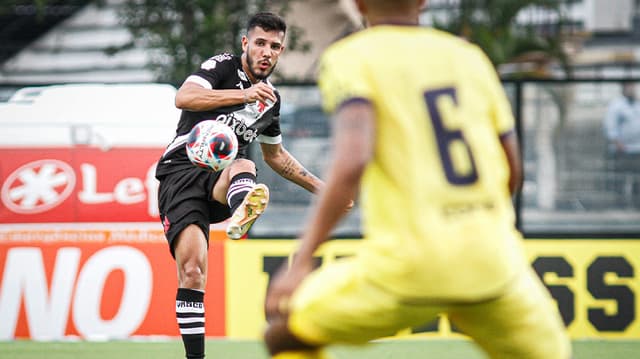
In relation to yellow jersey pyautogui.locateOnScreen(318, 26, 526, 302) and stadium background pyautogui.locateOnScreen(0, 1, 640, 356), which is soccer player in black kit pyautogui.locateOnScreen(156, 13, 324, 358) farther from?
stadium background pyautogui.locateOnScreen(0, 1, 640, 356)

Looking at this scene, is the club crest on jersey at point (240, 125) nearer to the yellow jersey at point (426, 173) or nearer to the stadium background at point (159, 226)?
the stadium background at point (159, 226)

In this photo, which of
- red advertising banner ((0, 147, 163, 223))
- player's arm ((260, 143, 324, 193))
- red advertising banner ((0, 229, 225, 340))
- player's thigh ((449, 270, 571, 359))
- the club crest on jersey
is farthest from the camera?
red advertising banner ((0, 147, 163, 223))

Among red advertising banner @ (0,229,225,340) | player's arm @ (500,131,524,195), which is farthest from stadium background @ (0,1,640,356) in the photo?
player's arm @ (500,131,524,195)

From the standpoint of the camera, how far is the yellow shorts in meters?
3.40

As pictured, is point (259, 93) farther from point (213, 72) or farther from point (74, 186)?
point (74, 186)

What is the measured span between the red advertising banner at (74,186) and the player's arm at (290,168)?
3282 mm

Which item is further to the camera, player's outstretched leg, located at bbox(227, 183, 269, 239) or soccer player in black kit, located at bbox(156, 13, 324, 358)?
soccer player in black kit, located at bbox(156, 13, 324, 358)

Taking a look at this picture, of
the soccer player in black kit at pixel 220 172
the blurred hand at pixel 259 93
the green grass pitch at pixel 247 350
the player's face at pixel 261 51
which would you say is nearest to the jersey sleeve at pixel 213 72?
the soccer player in black kit at pixel 220 172

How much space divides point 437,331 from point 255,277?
170cm

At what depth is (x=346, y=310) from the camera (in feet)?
11.2

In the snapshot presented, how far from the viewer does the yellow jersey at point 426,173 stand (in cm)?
333

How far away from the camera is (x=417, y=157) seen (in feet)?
11.0

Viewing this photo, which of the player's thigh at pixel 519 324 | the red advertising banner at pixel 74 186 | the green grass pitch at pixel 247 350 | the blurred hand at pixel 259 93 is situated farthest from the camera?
the red advertising banner at pixel 74 186

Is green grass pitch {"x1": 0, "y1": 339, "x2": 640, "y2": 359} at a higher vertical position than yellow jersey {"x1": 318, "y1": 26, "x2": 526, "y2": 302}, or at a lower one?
lower
